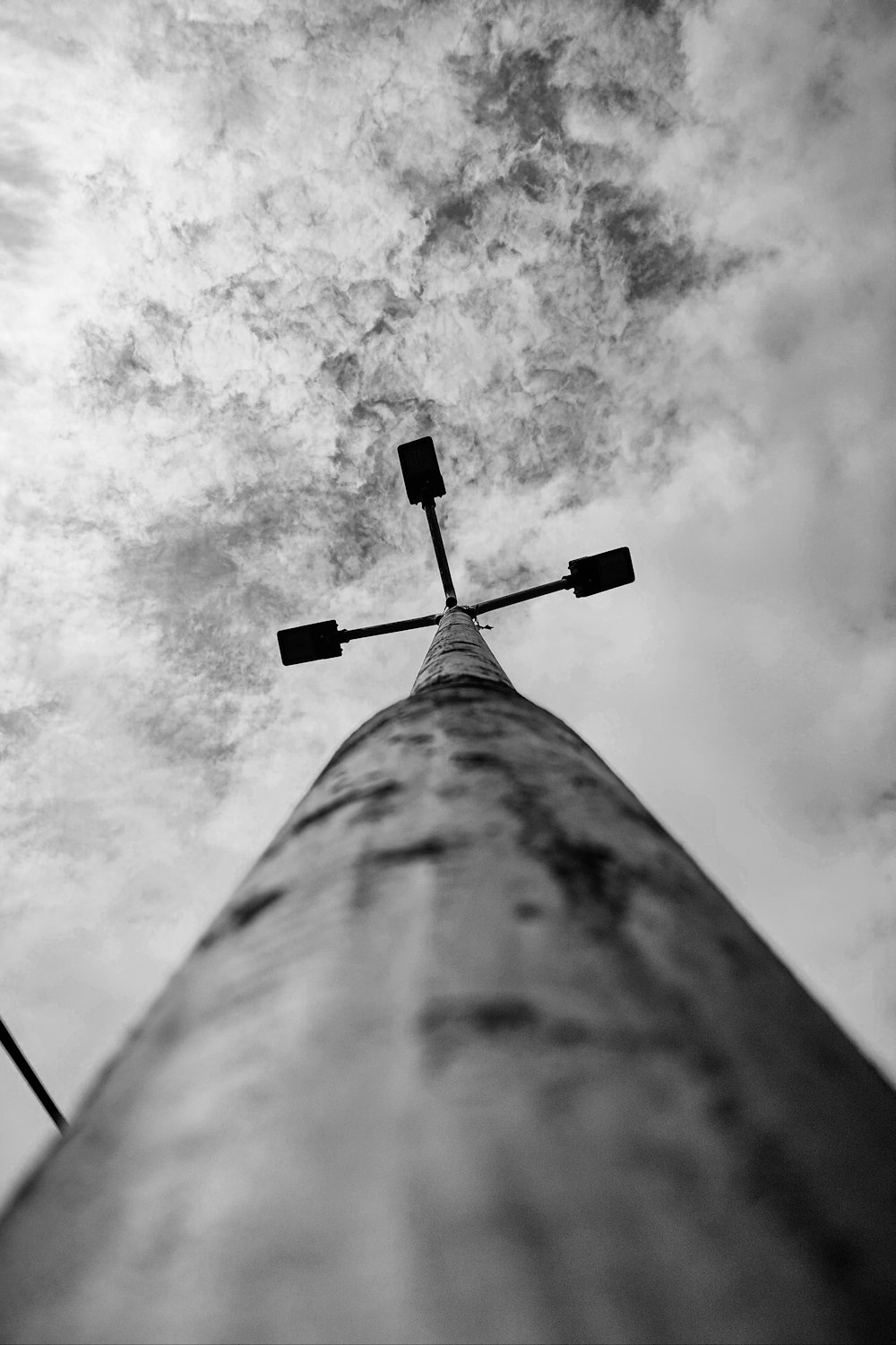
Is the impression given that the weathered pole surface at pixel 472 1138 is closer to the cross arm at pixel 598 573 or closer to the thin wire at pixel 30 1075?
the thin wire at pixel 30 1075

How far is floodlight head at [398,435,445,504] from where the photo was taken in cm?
596

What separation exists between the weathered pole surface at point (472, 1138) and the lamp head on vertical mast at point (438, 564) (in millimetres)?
4944

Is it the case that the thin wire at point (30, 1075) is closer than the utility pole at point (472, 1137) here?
No

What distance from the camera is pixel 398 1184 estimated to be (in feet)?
1.70

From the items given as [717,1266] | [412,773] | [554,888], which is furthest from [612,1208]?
[412,773]

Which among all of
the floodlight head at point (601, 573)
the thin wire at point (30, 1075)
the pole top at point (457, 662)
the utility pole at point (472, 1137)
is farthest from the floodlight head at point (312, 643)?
the utility pole at point (472, 1137)

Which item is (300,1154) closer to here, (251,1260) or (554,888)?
(251,1260)

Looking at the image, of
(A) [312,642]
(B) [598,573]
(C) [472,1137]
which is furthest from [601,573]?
(C) [472,1137]

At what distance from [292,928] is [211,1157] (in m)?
0.24

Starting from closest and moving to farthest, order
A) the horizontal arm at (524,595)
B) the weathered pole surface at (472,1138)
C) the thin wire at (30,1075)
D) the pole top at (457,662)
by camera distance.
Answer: the weathered pole surface at (472,1138) → the pole top at (457,662) → the thin wire at (30,1075) → the horizontal arm at (524,595)

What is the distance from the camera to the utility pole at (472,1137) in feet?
1.57

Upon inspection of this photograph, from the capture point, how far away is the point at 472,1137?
1.79 ft

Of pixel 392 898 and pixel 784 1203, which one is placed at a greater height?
pixel 392 898

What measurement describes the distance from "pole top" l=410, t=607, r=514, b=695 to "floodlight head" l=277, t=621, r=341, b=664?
8.87ft
